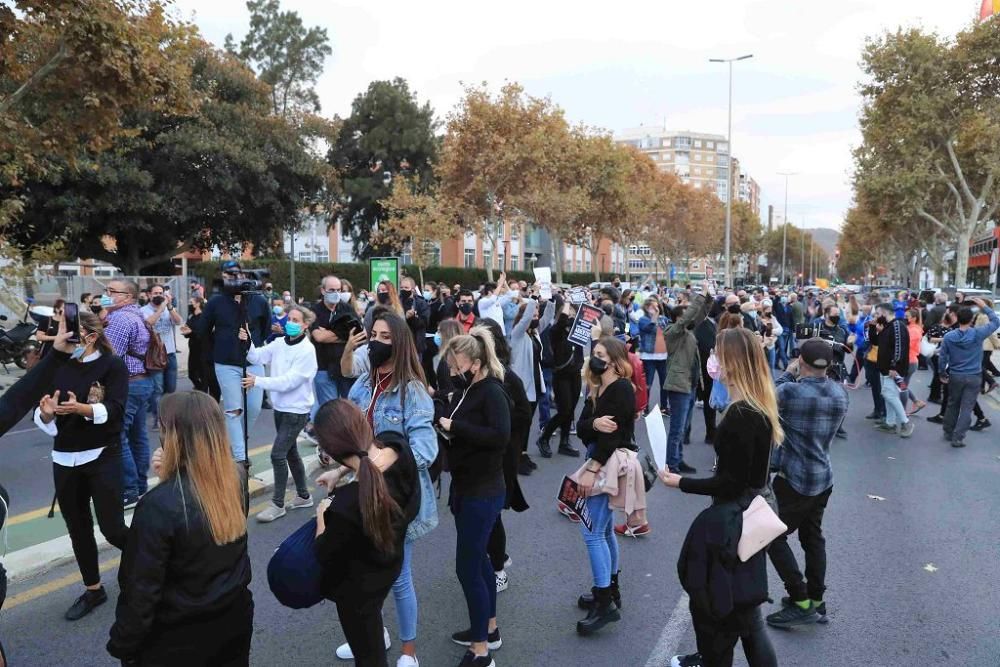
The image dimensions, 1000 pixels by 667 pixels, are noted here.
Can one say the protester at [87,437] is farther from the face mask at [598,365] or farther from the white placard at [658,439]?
the white placard at [658,439]

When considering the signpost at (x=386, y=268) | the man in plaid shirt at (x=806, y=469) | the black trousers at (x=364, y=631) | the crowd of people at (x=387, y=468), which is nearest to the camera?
the crowd of people at (x=387, y=468)

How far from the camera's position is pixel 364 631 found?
283 centimetres

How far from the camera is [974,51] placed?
26.6m

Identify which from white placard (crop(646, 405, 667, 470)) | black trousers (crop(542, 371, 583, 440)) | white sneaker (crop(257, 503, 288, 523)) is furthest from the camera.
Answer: black trousers (crop(542, 371, 583, 440))

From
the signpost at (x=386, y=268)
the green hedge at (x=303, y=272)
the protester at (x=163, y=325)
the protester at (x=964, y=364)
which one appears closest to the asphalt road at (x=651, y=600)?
the protester at (x=964, y=364)

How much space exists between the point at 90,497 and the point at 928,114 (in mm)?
31845

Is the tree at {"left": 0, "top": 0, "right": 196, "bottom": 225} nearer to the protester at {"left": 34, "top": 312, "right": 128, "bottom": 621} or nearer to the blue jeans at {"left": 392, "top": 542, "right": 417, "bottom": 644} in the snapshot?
the protester at {"left": 34, "top": 312, "right": 128, "bottom": 621}

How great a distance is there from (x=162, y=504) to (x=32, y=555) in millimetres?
3518

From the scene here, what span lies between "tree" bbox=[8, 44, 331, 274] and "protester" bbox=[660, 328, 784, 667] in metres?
24.1

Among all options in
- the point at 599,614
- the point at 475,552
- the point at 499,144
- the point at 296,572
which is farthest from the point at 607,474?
the point at 499,144

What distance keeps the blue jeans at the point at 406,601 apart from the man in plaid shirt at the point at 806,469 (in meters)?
2.15

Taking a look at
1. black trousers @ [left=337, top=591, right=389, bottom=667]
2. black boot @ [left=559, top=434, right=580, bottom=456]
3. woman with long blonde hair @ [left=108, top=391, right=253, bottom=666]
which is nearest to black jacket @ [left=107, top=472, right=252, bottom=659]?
woman with long blonde hair @ [left=108, top=391, right=253, bottom=666]

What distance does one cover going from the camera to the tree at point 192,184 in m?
24.7

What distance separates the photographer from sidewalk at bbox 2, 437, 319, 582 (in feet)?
15.8
